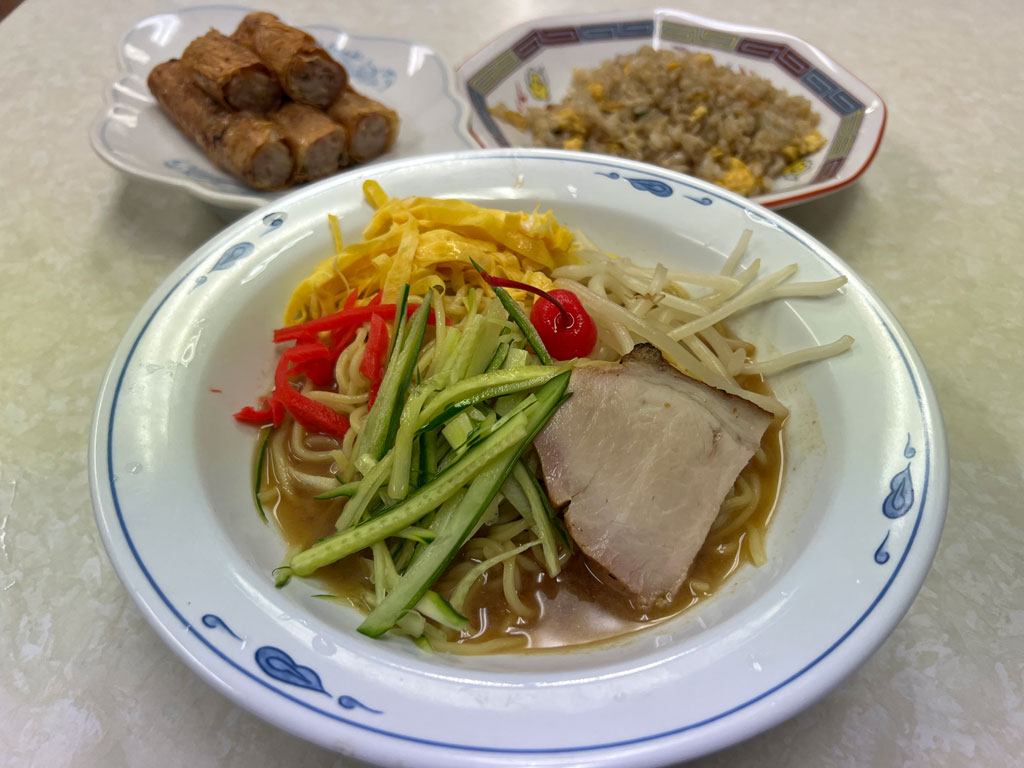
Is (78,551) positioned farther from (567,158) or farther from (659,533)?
(567,158)

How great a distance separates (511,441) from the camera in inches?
59.5

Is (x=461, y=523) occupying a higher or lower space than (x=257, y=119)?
higher

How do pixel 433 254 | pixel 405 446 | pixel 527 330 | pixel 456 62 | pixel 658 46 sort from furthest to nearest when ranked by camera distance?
1. pixel 456 62
2. pixel 658 46
3. pixel 433 254
4. pixel 527 330
5. pixel 405 446

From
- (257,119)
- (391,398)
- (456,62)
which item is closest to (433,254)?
(391,398)

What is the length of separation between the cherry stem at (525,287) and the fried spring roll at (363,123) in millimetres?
1238

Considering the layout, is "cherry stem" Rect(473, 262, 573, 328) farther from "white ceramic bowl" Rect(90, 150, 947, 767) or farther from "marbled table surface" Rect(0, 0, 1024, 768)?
"marbled table surface" Rect(0, 0, 1024, 768)

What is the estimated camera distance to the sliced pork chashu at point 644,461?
154cm

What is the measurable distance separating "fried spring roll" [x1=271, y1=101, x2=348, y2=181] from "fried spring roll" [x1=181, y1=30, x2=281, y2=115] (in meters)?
0.09

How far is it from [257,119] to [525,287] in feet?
5.28

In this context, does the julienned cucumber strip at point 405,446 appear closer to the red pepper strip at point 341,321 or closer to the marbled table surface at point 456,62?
the red pepper strip at point 341,321

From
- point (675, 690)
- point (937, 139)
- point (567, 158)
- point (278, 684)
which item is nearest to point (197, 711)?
point (278, 684)

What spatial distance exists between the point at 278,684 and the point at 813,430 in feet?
4.43

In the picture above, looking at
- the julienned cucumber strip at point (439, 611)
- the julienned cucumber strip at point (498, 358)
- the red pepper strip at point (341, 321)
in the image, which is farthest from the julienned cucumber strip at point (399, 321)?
the julienned cucumber strip at point (439, 611)

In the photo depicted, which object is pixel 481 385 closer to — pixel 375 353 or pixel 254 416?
pixel 375 353
